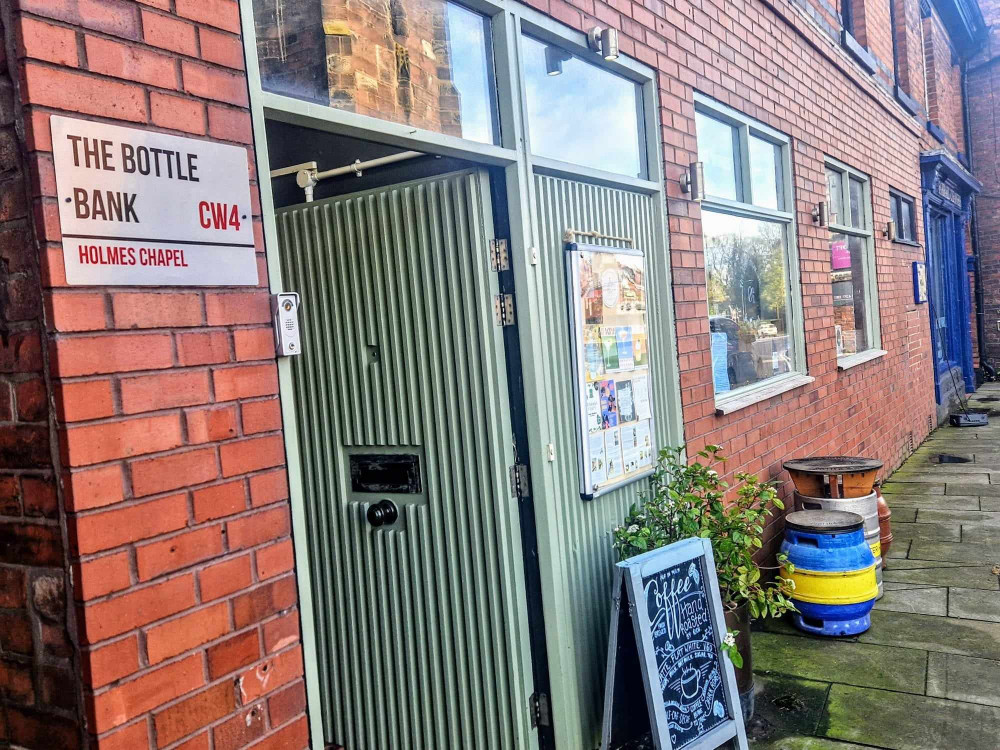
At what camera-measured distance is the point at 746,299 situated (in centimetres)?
527

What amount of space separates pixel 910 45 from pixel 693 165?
26.3ft

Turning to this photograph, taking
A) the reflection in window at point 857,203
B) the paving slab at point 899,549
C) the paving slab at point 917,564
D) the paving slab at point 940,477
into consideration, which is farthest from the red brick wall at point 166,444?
the paving slab at point 940,477

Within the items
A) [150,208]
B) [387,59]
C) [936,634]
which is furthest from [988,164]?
[150,208]

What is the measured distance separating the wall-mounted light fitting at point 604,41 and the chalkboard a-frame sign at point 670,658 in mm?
2068

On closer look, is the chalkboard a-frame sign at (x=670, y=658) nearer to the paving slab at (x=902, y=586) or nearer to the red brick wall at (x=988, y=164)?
the paving slab at (x=902, y=586)

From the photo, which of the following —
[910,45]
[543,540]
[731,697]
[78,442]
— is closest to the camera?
[78,442]

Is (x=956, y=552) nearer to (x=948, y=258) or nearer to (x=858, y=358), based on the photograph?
(x=858, y=358)

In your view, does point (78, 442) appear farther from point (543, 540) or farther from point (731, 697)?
point (731, 697)

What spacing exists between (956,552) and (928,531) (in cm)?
58

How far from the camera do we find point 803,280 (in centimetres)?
603

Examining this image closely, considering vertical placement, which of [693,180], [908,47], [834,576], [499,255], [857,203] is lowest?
[834,576]

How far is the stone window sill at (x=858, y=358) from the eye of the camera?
6.88m

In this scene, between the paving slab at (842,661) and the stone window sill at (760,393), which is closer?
the paving slab at (842,661)

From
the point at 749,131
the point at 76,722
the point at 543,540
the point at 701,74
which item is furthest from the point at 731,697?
the point at 749,131
